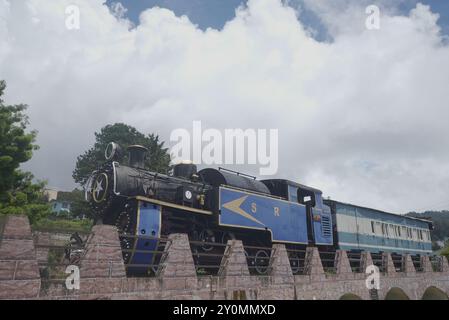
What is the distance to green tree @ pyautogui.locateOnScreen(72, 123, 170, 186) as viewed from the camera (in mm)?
34438

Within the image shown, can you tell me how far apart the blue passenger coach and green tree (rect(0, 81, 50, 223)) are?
546 inches

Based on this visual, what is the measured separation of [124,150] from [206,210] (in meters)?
26.2

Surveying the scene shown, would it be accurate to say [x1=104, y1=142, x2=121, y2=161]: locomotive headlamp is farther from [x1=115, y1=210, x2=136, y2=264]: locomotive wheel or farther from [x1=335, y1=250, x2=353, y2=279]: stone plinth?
[x1=335, y1=250, x2=353, y2=279]: stone plinth

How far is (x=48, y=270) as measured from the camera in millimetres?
7137

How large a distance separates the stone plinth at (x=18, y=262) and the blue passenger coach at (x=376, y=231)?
42.1ft

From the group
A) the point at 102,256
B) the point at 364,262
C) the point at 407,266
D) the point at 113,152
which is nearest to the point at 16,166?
the point at 113,152

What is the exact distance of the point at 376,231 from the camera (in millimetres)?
18391

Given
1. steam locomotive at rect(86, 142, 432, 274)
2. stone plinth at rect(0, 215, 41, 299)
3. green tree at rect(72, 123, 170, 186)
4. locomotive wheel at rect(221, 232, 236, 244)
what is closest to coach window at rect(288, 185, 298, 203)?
steam locomotive at rect(86, 142, 432, 274)

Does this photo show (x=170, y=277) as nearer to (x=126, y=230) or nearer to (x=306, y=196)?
(x=126, y=230)

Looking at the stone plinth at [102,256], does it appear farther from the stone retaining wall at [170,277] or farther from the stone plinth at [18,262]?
the stone plinth at [18,262]

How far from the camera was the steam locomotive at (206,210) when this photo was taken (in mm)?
8812
